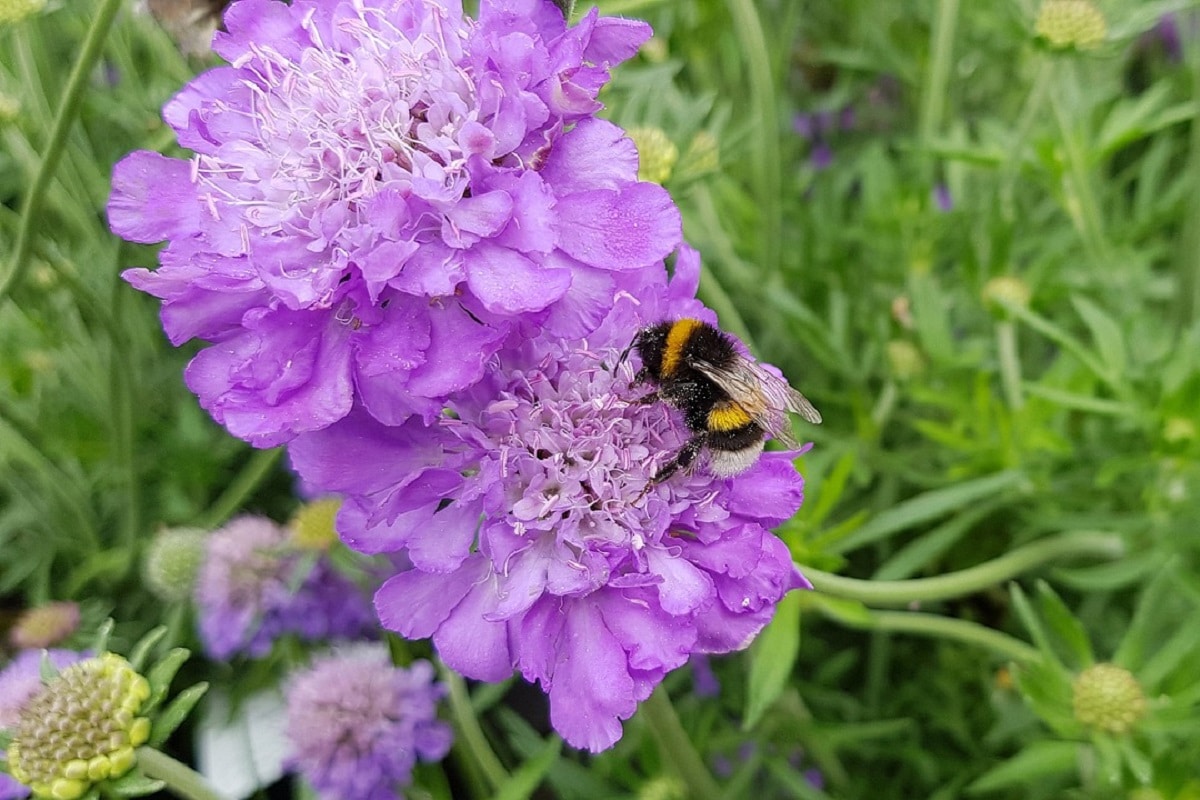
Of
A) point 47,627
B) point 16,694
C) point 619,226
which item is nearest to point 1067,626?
point 619,226

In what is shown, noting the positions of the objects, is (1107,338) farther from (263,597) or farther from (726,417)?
(263,597)

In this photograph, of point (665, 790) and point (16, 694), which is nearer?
point (16, 694)

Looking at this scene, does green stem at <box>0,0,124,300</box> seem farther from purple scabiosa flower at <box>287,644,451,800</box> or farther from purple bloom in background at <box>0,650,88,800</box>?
purple scabiosa flower at <box>287,644,451,800</box>

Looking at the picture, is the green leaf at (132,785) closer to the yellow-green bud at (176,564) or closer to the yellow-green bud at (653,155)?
the yellow-green bud at (176,564)

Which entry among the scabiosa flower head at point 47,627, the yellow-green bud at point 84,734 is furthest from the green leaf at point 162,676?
the scabiosa flower head at point 47,627

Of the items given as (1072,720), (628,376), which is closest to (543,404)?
(628,376)

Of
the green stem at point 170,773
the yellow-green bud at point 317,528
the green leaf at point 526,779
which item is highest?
the green stem at point 170,773

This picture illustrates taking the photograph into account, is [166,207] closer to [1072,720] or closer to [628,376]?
[628,376]
